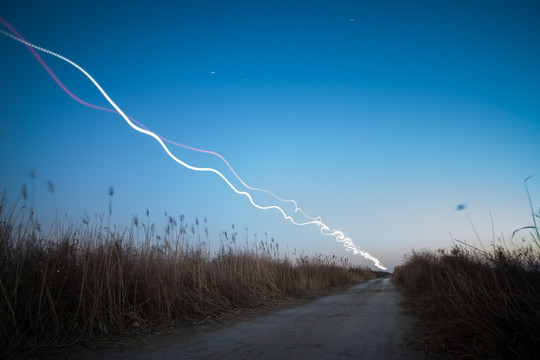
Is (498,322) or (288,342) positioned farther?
(288,342)

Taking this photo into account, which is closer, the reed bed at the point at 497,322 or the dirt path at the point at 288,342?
the reed bed at the point at 497,322

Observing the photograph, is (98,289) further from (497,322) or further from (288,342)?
(497,322)

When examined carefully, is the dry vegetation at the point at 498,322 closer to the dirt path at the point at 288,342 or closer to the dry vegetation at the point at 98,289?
the dirt path at the point at 288,342

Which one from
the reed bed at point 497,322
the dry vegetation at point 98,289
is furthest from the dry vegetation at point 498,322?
the dry vegetation at point 98,289

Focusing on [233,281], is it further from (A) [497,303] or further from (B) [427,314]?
(A) [497,303]

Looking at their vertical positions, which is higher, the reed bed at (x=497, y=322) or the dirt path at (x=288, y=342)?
the reed bed at (x=497, y=322)

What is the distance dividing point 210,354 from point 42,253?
355cm

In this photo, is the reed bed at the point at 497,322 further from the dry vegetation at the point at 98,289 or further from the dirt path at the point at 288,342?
the dry vegetation at the point at 98,289

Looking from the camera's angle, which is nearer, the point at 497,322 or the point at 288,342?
the point at 497,322

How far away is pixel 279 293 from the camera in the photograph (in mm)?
11164

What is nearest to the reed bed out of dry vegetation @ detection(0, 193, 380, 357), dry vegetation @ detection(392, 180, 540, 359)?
dry vegetation @ detection(392, 180, 540, 359)

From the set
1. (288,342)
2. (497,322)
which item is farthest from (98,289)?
(497,322)

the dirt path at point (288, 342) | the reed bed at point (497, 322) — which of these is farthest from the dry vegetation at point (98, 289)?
the reed bed at point (497, 322)

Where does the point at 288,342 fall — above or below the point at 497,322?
below
